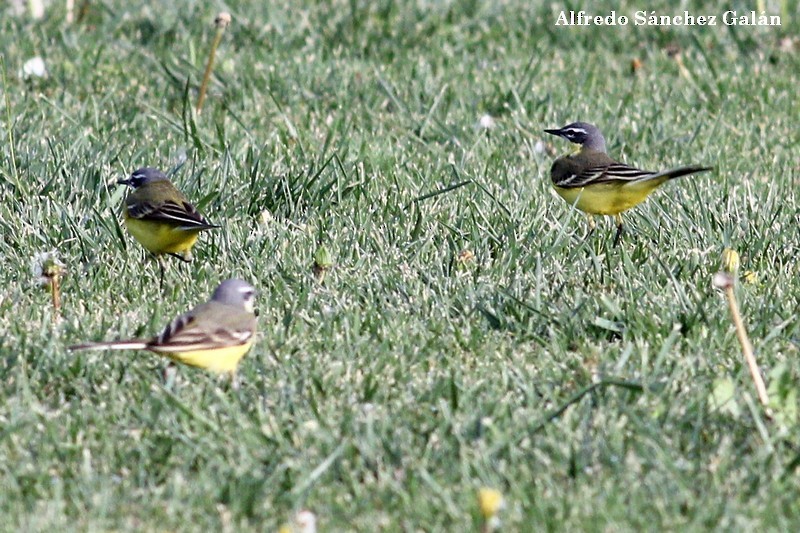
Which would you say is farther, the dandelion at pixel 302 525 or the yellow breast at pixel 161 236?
the yellow breast at pixel 161 236

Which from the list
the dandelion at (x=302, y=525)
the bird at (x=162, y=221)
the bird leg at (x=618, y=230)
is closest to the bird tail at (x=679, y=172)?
the bird leg at (x=618, y=230)

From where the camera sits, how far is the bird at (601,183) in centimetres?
587

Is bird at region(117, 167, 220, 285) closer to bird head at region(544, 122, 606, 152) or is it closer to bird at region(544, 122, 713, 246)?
bird at region(544, 122, 713, 246)

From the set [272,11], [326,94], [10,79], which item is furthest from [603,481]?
[272,11]

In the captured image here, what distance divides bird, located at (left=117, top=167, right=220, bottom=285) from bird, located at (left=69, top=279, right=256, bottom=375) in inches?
34.5

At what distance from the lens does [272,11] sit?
915 cm

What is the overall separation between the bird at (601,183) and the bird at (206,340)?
209 centimetres

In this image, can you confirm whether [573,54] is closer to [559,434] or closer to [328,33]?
[328,33]

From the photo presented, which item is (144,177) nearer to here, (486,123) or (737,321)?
(486,123)

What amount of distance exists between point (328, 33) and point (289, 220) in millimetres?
3336

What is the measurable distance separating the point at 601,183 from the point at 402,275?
1186mm

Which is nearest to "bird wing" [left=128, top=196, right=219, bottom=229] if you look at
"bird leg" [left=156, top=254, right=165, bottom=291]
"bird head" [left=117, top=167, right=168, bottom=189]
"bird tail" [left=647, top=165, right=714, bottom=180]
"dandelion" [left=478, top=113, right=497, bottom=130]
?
"bird leg" [left=156, top=254, right=165, bottom=291]

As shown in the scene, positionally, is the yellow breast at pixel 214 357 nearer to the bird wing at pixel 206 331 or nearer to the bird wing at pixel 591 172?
the bird wing at pixel 206 331

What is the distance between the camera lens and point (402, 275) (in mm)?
5297
